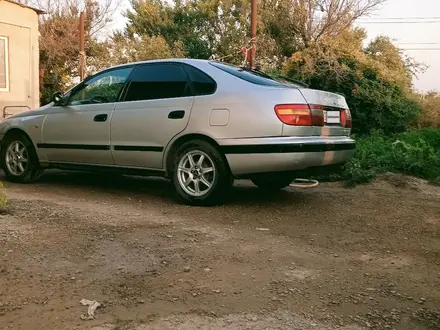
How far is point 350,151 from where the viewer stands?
5.79 meters

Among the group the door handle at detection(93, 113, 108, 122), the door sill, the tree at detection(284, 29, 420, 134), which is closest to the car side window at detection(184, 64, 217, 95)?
the door sill

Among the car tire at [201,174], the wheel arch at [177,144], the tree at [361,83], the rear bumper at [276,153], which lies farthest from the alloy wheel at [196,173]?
the tree at [361,83]

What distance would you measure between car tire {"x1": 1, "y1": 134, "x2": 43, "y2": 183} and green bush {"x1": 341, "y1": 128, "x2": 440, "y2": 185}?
14.6 feet

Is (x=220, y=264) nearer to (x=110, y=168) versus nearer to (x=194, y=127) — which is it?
(x=194, y=127)

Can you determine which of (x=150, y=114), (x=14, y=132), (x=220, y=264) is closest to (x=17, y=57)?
(x=14, y=132)

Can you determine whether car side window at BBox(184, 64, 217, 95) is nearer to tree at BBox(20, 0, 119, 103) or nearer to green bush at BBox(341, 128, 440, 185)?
green bush at BBox(341, 128, 440, 185)

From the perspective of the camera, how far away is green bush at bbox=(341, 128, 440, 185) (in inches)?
290

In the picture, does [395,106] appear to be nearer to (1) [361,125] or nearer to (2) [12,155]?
(1) [361,125]

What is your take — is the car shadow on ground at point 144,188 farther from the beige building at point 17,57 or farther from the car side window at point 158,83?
the beige building at point 17,57

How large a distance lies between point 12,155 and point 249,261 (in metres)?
4.82

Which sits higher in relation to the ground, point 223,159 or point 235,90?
point 235,90

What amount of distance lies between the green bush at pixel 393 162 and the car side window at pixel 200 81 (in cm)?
280

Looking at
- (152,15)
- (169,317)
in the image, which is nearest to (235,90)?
(169,317)

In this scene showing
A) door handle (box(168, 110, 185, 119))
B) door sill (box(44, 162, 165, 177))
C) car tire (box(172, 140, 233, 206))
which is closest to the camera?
car tire (box(172, 140, 233, 206))
